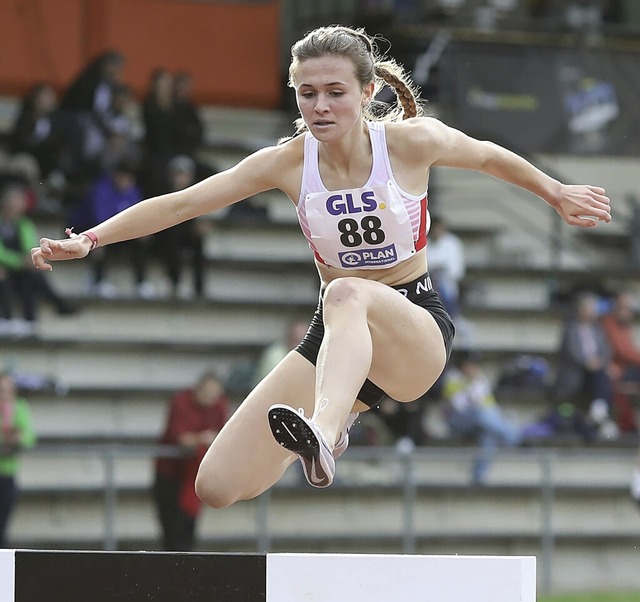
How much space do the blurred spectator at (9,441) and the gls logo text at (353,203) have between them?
5483mm

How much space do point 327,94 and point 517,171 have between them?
2.56ft

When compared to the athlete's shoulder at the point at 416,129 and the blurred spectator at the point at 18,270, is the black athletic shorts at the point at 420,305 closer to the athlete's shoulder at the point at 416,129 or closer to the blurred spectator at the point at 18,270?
the athlete's shoulder at the point at 416,129

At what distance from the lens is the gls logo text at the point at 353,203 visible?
537cm

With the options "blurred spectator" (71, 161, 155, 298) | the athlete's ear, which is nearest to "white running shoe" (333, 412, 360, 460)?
the athlete's ear

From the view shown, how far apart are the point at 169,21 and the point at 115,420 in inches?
196

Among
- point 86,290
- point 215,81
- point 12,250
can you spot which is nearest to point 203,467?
Answer: point 12,250

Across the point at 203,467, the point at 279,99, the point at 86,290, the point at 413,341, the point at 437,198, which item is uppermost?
the point at 279,99

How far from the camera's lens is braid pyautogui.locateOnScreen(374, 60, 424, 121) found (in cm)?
562

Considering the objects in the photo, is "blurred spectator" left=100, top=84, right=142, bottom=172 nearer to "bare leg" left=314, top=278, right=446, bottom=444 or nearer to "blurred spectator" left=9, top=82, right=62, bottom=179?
"blurred spectator" left=9, top=82, right=62, bottom=179

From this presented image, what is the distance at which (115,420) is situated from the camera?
40.4ft

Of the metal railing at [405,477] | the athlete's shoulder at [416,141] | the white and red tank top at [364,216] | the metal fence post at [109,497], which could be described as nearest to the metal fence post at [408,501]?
the metal railing at [405,477]

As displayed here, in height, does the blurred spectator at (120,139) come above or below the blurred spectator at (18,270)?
above

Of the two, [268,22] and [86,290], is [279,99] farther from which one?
[86,290]

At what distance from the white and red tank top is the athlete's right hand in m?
0.80
